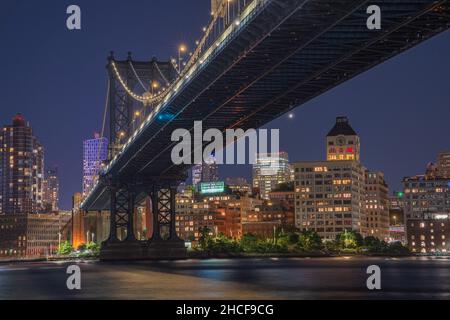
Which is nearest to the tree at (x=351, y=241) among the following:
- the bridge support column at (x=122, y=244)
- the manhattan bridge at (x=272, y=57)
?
the bridge support column at (x=122, y=244)

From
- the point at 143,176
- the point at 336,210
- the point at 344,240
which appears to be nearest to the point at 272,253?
the point at 344,240

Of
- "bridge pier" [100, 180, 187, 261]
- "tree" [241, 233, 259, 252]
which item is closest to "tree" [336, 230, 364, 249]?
"tree" [241, 233, 259, 252]

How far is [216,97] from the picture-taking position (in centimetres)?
6038

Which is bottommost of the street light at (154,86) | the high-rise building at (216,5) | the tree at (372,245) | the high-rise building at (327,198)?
the tree at (372,245)

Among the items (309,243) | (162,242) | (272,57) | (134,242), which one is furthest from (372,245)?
(272,57)

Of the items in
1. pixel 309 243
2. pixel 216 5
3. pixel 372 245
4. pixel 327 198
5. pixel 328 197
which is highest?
pixel 216 5

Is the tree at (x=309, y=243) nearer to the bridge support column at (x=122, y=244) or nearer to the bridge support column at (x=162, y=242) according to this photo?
the bridge support column at (x=162, y=242)

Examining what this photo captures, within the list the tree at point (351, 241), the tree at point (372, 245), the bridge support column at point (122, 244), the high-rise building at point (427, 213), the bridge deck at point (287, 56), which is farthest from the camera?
the high-rise building at point (427, 213)

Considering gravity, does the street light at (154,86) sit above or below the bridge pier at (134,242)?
above

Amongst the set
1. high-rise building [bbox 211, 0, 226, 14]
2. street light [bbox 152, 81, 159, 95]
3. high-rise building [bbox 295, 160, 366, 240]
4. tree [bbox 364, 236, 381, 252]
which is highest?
street light [bbox 152, 81, 159, 95]

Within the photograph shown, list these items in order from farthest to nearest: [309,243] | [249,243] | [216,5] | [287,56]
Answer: [309,243], [249,243], [216,5], [287,56]

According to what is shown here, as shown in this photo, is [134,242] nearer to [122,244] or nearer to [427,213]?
[122,244]

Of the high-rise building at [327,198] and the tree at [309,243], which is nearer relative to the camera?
the tree at [309,243]

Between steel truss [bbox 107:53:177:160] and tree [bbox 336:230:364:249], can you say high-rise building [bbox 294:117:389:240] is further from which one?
steel truss [bbox 107:53:177:160]
